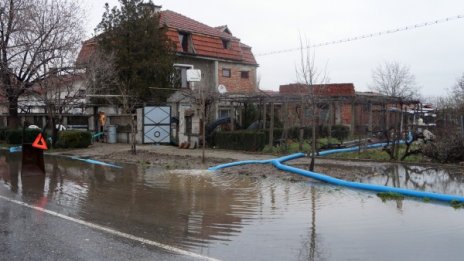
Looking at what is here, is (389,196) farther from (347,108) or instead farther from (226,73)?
(347,108)

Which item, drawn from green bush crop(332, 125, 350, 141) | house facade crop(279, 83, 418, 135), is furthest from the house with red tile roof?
green bush crop(332, 125, 350, 141)

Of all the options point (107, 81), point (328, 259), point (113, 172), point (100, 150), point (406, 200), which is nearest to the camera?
point (328, 259)

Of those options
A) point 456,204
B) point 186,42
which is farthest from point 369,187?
point 186,42

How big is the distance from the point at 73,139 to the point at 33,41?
5.06 m

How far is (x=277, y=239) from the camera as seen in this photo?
21.3ft

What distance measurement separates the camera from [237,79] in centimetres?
3422

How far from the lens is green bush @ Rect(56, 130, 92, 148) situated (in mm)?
22734

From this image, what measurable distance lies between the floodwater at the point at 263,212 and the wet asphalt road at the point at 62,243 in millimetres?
429

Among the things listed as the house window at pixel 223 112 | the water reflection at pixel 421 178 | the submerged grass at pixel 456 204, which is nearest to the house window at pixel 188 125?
the house window at pixel 223 112

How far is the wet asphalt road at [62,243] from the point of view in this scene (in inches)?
222

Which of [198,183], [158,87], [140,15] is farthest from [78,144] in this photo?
[198,183]

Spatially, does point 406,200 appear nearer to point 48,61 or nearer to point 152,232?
point 152,232

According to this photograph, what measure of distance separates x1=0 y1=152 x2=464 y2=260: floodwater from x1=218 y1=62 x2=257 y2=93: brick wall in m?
20.3

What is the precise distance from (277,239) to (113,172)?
8.98 meters
